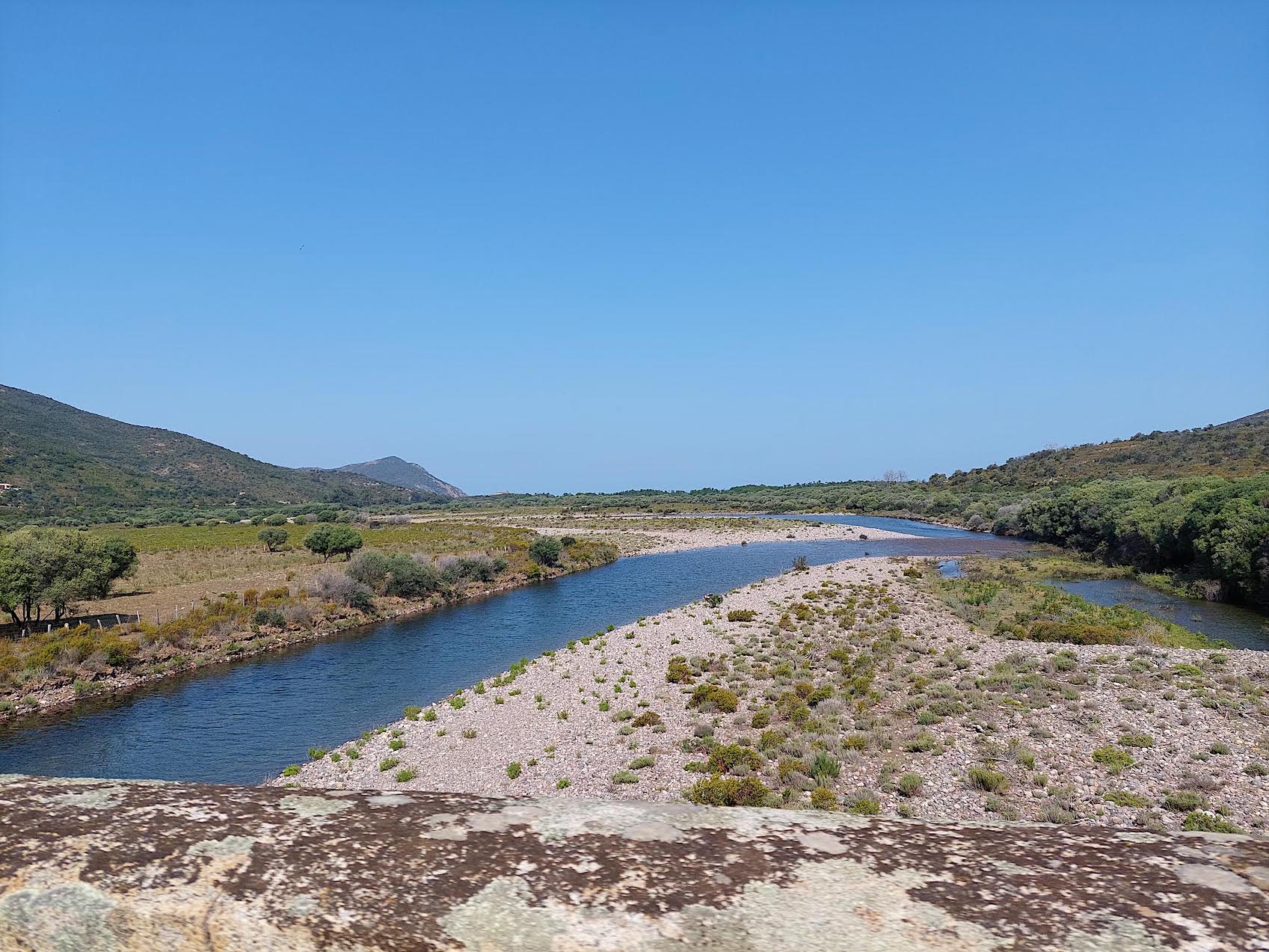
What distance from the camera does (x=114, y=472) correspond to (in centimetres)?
11706

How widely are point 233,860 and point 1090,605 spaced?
123ft

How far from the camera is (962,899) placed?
161 cm

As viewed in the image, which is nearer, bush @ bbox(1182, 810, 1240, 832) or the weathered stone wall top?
the weathered stone wall top

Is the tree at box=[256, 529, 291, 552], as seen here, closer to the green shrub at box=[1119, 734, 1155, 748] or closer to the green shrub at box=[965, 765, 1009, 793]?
the green shrub at box=[965, 765, 1009, 793]

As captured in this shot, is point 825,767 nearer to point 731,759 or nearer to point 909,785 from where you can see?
point 909,785

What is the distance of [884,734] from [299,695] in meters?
18.6

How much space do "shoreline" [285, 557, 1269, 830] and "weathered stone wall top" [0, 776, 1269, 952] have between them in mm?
8883

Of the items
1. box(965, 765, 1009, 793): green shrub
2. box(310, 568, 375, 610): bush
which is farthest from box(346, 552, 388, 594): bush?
box(965, 765, 1009, 793): green shrub

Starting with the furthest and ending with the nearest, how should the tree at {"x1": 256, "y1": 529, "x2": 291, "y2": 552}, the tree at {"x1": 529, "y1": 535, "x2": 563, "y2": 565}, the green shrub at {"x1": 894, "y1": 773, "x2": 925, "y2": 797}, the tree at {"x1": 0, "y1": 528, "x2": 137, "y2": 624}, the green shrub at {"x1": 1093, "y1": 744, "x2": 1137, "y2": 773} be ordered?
1. the tree at {"x1": 256, "y1": 529, "x2": 291, "y2": 552}
2. the tree at {"x1": 529, "y1": 535, "x2": 563, "y2": 565}
3. the tree at {"x1": 0, "y1": 528, "x2": 137, "y2": 624}
4. the green shrub at {"x1": 1093, "y1": 744, "x2": 1137, "y2": 773}
5. the green shrub at {"x1": 894, "y1": 773, "x2": 925, "y2": 797}

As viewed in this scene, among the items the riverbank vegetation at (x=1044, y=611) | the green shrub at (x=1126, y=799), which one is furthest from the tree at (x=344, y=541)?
the green shrub at (x=1126, y=799)

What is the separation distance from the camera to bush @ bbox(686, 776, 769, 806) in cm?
1314

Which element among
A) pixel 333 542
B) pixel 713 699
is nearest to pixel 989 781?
pixel 713 699

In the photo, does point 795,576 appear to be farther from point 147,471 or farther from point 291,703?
point 147,471

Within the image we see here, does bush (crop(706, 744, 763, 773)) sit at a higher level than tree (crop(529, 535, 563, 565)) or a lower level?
lower
